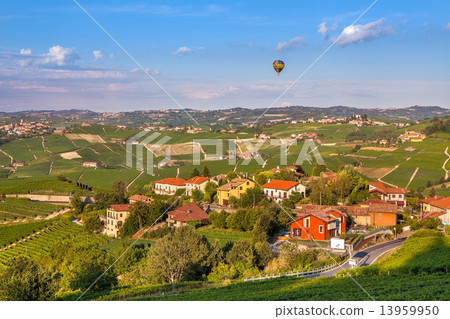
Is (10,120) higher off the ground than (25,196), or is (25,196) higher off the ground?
(10,120)

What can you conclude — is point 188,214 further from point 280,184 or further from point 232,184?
point 280,184

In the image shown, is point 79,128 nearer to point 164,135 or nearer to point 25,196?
point 164,135

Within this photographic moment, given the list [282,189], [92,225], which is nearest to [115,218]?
[92,225]

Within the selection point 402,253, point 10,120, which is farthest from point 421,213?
point 10,120

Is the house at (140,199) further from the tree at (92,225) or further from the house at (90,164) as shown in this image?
the house at (90,164)

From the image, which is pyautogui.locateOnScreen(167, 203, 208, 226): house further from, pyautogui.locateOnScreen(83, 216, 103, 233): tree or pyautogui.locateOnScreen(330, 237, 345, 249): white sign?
pyautogui.locateOnScreen(330, 237, 345, 249): white sign

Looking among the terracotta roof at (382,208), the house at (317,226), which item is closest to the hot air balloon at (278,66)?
the house at (317,226)

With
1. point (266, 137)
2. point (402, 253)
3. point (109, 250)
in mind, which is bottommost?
point (109, 250)
